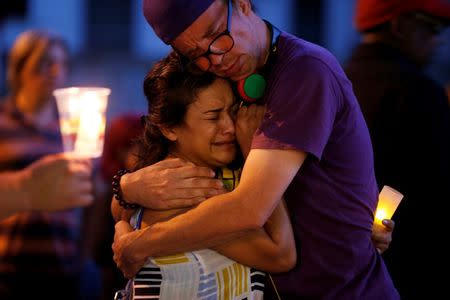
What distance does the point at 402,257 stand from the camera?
362cm

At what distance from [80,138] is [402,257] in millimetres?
1609

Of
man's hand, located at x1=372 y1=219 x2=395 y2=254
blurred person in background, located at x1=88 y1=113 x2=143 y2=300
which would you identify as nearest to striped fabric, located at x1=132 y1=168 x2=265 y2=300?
man's hand, located at x1=372 y1=219 x2=395 y2=254

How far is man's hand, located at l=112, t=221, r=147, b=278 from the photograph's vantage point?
282 cm

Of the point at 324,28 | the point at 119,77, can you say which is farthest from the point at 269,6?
the point at 119,77

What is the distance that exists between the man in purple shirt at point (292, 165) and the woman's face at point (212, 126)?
12 centimetres

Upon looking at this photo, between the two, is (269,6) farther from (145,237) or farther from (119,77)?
(145,237)

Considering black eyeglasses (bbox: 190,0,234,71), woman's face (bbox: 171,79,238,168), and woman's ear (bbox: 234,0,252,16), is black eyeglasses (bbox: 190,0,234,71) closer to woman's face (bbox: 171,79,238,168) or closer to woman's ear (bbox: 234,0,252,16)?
woman's ear (bbox: 234,0,252,16)

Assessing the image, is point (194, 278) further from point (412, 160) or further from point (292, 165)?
point (412, 160)

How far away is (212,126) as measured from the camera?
2842 mm

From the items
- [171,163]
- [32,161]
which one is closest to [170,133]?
[171,163]

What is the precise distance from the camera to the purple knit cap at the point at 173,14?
8.55 ft

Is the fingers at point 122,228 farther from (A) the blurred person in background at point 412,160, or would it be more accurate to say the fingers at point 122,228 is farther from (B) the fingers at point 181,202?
(A) the blurred person in background at point 412,160

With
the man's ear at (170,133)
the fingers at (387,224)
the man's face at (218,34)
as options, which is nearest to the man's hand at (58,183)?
the man's ear at (170,133)

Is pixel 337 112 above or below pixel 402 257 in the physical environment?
above
